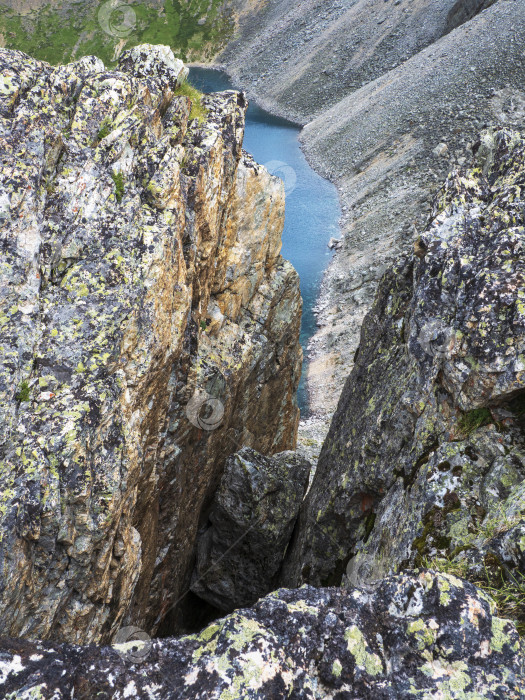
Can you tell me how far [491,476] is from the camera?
838 centimetres

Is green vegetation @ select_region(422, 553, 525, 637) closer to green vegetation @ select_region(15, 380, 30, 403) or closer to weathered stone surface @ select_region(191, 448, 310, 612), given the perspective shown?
green vegetation @ select_region(15, 380, 30, 403)

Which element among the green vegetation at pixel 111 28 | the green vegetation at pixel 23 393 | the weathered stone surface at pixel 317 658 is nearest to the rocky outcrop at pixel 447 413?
the weathered stone surface at pixel 317 658

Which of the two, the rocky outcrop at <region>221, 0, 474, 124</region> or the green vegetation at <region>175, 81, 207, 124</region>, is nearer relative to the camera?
the green vegetation at <region>175, 81, 207, 124</region>

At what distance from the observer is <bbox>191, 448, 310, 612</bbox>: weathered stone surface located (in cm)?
1791

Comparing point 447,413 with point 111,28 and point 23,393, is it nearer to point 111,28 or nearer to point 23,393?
point 23,393

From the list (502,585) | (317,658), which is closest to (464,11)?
(502,585)

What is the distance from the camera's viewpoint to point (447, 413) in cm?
956

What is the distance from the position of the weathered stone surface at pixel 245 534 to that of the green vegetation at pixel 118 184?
10.4 meters

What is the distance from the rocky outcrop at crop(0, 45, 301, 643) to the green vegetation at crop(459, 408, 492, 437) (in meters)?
6.98

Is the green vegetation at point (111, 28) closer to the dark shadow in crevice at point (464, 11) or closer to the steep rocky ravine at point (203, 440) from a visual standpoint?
the dark shadow in crevice at point (464, 11)

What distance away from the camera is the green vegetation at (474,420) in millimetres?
9023

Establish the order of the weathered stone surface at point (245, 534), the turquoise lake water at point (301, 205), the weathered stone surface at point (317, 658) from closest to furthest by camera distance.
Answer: the weathered stone surface at point (317, 658) → the weathered stone surface at point (245, 534) → the turquoise lake water at point (301, 205)

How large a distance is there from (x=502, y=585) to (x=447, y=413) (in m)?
3.40

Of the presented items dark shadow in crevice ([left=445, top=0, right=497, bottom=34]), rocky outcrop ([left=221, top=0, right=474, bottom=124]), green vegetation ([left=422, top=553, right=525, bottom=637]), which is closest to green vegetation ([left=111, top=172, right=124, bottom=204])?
green vegetation ([left=422, top=553, right=525, bottom=637])
